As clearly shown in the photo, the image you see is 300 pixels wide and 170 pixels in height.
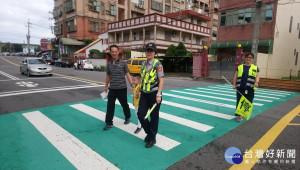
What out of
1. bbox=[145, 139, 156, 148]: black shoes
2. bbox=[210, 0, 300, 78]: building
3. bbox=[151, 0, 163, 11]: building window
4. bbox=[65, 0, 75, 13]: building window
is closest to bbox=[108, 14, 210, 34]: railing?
bbox=[210, 0, 300, 78]: building

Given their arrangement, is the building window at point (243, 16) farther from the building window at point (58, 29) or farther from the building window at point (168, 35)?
the building window at point (58, 29)

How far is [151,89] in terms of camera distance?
10.9ft

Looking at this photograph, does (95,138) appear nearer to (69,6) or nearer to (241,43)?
(241,43)

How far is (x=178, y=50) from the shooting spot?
80.0ft

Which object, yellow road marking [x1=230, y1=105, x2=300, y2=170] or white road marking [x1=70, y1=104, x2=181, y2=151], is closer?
yellow road marking [x1=230, y1=105, x2=300, y2=170]

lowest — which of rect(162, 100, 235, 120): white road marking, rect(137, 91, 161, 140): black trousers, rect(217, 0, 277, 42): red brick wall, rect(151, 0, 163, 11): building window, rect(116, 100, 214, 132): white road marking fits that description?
rect(116, 100, 214, 132): white road marking

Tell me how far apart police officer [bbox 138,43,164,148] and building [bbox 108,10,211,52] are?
23.3m

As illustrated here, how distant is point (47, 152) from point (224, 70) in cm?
1600

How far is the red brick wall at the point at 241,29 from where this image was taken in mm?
18478

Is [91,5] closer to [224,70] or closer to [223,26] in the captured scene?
[223,26]

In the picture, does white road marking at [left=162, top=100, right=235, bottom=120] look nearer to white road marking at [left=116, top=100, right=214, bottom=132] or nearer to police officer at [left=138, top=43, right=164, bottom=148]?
white road marking at [left=116, top=100, right=214, bottom=132]

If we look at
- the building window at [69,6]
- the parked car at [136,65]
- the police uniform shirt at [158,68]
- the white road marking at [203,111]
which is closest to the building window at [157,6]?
the building window at [69,6]

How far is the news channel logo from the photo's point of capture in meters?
3.03

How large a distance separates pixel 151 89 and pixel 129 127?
1614 millimetres
